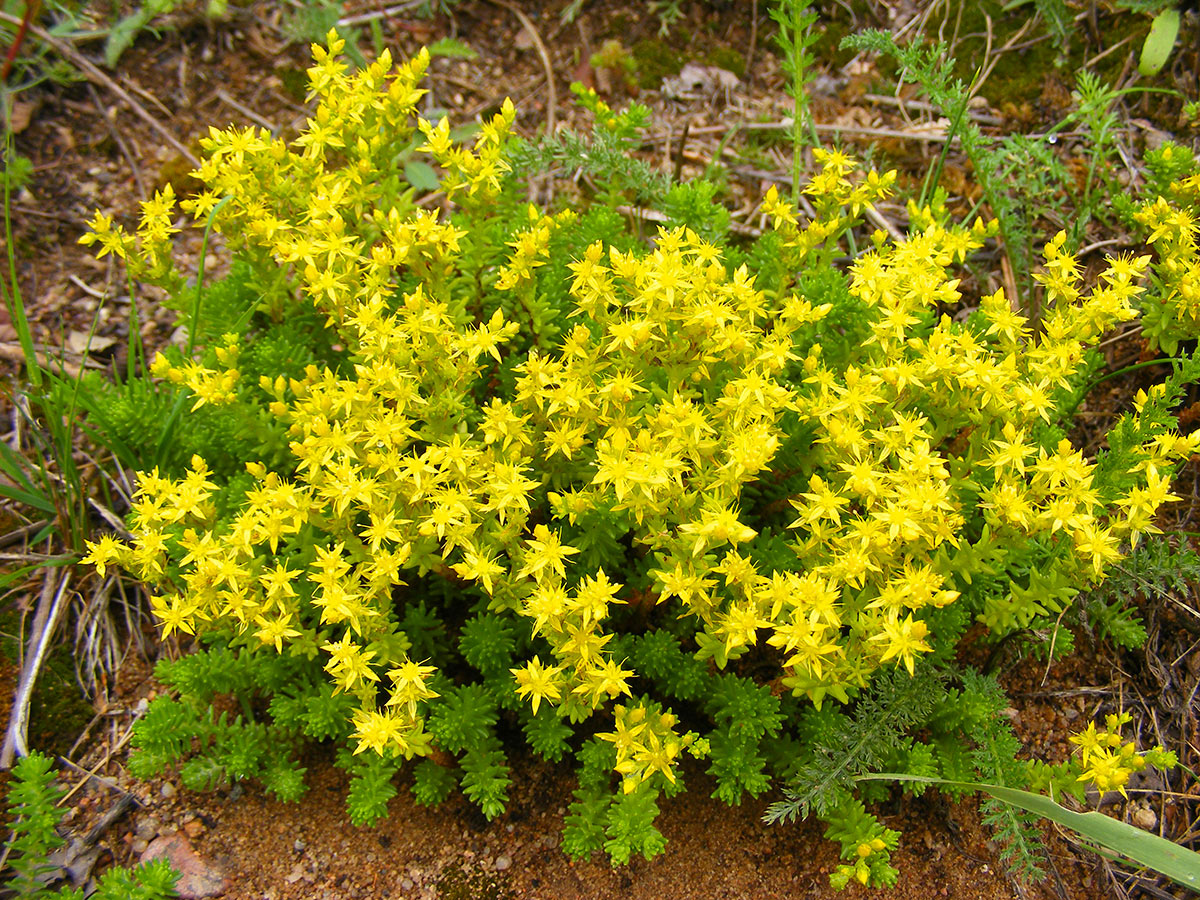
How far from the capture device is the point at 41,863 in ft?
8.19

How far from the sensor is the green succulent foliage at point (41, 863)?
2291 millimetres

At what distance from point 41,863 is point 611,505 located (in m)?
1.87

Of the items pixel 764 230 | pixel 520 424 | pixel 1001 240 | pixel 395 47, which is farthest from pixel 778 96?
pixel 520 424

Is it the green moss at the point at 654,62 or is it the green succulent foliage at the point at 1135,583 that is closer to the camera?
the green succulent foliage at the point at 1135,583

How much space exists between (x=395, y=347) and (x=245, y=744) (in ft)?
4.14

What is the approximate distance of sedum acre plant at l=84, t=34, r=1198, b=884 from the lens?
83.7 inches

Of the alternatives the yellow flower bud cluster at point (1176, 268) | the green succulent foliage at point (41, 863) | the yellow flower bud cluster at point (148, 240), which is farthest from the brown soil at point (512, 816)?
the yellow flower bud cluster at point (148, 240)

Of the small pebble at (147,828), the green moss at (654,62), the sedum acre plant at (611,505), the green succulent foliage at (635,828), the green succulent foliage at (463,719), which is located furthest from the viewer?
the green moss at (654,62)

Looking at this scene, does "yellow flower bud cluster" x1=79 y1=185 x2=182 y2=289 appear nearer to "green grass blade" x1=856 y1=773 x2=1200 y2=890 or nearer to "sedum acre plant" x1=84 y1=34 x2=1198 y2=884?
"sedum acre plant" x1=84 y1=34 x2=1198 y2=884

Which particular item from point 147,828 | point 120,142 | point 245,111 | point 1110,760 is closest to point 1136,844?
point 1110,760

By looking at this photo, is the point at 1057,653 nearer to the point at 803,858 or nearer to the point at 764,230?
the point at 803,858

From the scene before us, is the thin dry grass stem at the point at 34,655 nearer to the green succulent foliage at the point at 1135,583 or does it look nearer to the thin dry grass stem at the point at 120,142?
the thin dry grass stem at the point at 120,142

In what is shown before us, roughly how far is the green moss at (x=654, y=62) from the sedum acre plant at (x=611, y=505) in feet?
6.42

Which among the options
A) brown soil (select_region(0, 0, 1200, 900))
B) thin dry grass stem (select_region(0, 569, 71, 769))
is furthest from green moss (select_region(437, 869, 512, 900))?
thin dry grass stem (select_region(0, 569, 71, 769))
